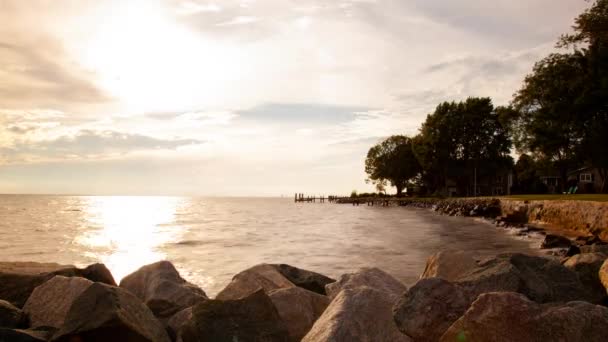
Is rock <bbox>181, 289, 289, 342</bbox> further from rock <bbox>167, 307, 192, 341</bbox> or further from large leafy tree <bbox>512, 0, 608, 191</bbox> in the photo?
large leafy tree <bbox>512, 0, 608, 191</bbox>

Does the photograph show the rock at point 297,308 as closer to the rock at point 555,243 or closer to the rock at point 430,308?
the rock at point 430,308

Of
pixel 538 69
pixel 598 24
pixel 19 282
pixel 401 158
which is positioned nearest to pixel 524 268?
pixel 19 282

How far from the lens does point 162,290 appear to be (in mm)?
6441

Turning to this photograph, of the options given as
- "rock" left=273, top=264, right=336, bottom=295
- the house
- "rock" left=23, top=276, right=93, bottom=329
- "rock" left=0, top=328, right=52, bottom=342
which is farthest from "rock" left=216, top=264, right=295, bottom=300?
the house

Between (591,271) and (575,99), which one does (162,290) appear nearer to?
(591,271)

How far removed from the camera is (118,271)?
15.2 m

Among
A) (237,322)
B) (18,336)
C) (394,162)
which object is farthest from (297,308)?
(394,162)

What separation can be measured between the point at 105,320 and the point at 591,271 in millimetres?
5837

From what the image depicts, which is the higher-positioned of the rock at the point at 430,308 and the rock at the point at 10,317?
the rock at the point at 430,308

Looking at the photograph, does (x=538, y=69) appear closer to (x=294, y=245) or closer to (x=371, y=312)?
(x=294, y=245)

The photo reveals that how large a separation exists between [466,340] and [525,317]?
0.43 metres

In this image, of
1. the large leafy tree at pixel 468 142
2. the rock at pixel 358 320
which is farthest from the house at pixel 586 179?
the rock at pixel 358 320

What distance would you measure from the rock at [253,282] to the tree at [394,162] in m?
92.3

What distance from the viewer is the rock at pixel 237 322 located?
438cm
